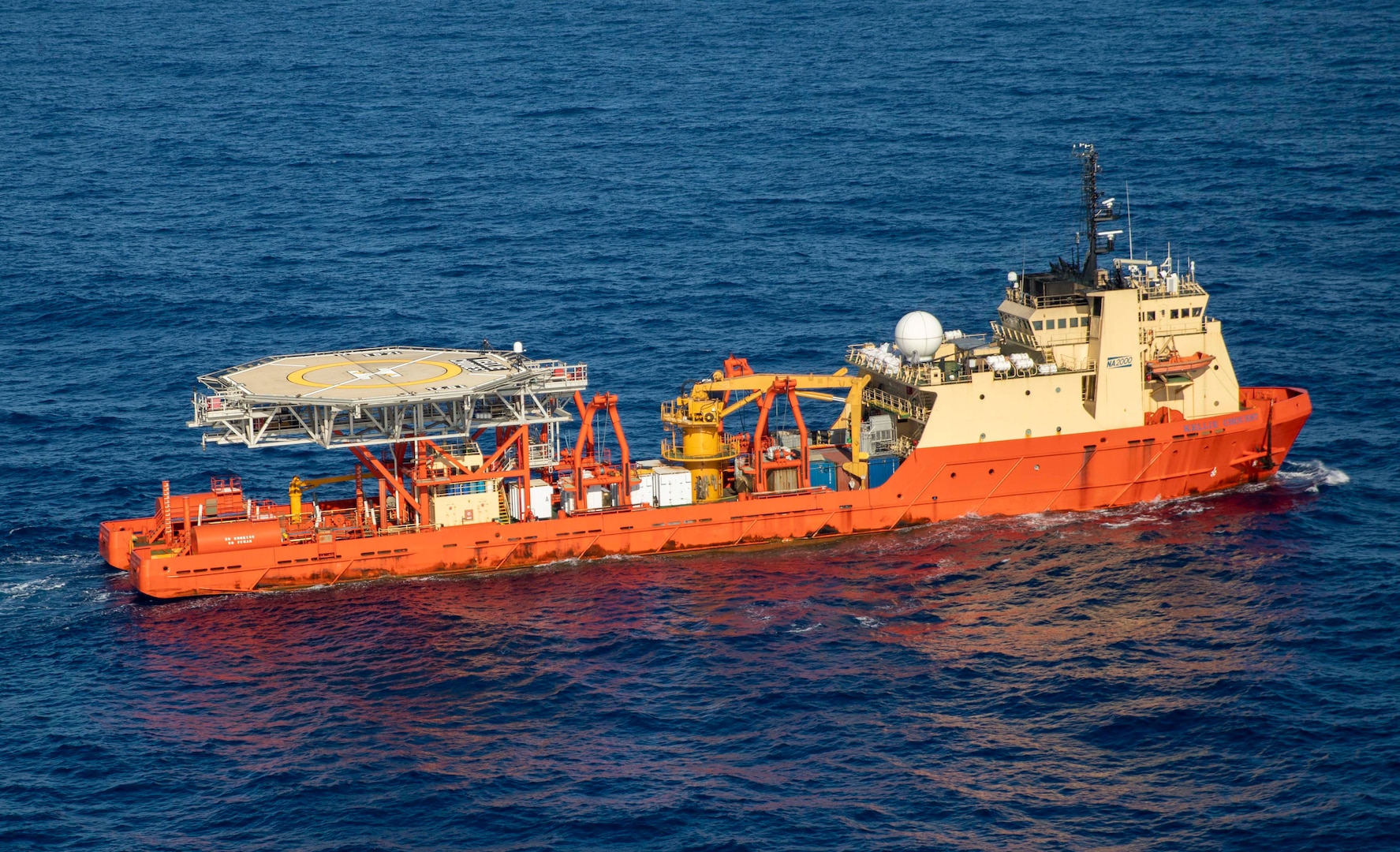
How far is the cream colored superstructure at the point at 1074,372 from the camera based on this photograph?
79062 mm

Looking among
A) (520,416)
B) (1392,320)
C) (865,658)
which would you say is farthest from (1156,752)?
(1392,320)

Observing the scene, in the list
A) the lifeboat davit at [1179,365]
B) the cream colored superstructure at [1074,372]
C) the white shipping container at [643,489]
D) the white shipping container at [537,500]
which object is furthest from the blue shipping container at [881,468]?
the white shipping container at [537,500]

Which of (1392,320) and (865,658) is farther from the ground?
(1392,320)

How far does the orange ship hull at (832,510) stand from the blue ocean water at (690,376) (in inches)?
50.1

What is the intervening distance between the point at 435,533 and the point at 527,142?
226 ft

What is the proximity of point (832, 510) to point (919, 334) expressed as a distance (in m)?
9.48

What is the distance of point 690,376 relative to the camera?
94062 mm

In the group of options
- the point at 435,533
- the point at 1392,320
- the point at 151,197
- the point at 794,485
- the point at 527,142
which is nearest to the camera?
the point at 435,533

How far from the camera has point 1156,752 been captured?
5750cm

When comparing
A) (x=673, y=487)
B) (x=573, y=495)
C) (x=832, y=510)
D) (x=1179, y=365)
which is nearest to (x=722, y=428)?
(x=673, y=487)

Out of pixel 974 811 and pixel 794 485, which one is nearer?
pixel 974 811

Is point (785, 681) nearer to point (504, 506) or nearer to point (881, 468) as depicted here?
point (881, 468)

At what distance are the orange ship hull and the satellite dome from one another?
5.14 m

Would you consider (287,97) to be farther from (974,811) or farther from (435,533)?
(974,811)
